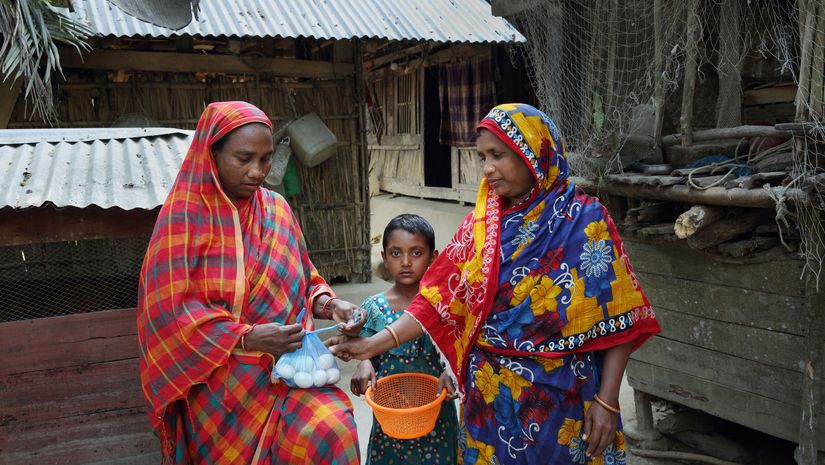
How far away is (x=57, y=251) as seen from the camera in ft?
12.3

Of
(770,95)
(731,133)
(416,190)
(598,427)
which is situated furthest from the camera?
(416,190)

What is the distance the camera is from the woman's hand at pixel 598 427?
230 cm

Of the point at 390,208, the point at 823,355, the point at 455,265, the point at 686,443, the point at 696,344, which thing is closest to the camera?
the point at 455,265

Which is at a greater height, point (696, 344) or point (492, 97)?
point (492, 97)

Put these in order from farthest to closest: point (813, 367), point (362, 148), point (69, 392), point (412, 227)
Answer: point (362, 148) < point (813, 367) < point (69, 392) < point (412, 227)

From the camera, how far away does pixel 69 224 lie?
9.95 feet

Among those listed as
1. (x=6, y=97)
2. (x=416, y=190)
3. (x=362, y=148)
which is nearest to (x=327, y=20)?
(x=362, y=148)

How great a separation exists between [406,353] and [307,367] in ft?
2.20

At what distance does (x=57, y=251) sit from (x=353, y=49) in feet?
15.6

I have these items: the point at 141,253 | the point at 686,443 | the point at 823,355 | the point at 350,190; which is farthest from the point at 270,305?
the point at 350,190

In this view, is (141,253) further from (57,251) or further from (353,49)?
(353,49)

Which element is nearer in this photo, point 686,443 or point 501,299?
point 501,299

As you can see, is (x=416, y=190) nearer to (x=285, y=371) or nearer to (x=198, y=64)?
(x=198, y=64)

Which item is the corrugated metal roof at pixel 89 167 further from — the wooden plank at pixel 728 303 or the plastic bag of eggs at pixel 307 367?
the wooden plank at pixel 728 303
